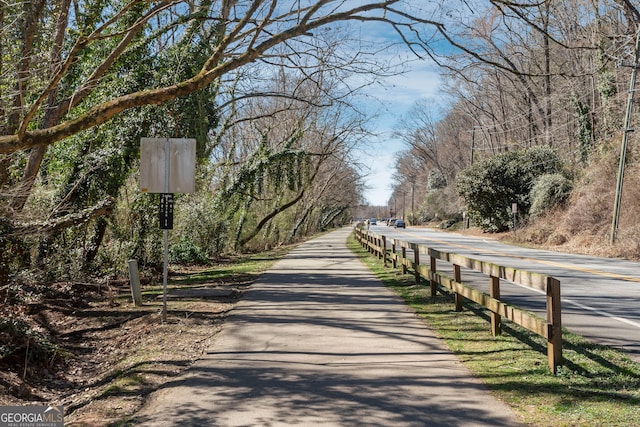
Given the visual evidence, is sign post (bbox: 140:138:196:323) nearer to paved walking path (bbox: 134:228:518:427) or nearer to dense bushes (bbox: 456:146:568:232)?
paved walking path (bbox: 134:228:518:427)

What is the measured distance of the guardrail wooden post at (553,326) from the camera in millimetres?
6254

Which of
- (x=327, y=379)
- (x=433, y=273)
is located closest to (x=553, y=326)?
(x=327, y=379)

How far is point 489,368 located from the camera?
22.0 feet

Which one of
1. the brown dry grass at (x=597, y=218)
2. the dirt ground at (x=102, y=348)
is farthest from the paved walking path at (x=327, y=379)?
the brown dry grass at (x=597, y=218)

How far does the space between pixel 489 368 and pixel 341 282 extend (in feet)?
30.5

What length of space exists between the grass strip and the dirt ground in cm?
354

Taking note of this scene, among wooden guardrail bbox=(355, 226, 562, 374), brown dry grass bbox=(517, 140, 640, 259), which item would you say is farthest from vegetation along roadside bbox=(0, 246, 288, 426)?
brown dry grass bbox=(517, 140, 640, 259)

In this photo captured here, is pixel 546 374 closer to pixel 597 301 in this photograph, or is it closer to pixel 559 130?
pixel 597 301

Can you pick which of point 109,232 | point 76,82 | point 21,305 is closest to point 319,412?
point 21,305

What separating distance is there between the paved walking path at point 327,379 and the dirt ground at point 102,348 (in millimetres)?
373

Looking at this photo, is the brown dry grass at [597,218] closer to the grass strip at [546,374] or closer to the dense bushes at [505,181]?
the dense bushes at [505,181]

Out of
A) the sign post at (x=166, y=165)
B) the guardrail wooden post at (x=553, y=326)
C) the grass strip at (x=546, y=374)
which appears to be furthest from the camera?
the sign post at (x=166, y=165)

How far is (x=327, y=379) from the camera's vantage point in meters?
6.36

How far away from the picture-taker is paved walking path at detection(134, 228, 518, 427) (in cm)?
517
